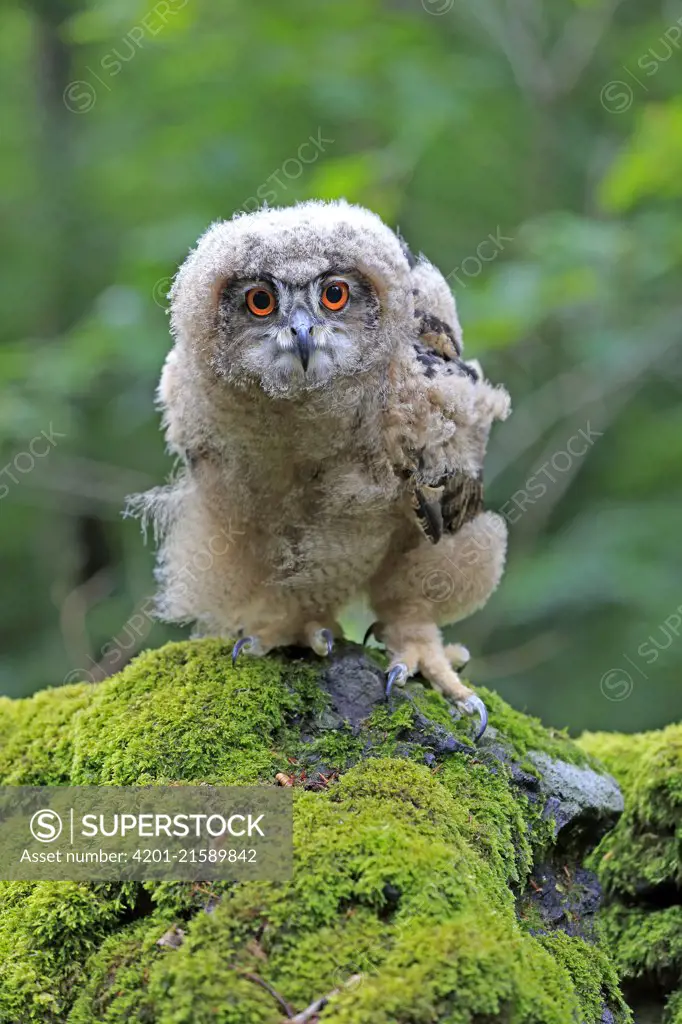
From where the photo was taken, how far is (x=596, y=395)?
759 cm

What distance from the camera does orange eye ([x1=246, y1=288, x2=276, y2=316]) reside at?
3.32 metres

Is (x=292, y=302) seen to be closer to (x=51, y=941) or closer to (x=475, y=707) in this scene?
(x=475, y=707)

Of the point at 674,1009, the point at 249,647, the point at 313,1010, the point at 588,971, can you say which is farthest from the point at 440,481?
the point at 674,1009

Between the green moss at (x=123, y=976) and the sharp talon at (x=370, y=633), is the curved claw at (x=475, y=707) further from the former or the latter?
the green moss at (x=123, y=976)

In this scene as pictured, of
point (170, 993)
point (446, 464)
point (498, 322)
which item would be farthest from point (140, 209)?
point (170, 993)

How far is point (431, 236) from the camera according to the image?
29.8 ft

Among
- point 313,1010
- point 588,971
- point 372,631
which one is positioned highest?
point 372,631

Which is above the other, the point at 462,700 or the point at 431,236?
the point at 431,236

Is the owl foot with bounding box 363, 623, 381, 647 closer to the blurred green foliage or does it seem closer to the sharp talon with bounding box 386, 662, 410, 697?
the sharp talon with bounding box 386, 662, 410, 697

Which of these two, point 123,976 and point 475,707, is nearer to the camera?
point 123,976

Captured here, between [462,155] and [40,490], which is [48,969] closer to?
[40,490]

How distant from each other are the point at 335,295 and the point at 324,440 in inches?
21.1
